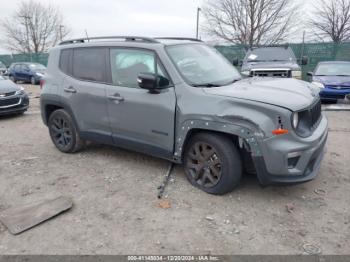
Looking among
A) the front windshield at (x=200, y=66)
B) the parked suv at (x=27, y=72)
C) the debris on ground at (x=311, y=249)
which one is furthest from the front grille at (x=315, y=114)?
the parked suv at (x=27, y=72)

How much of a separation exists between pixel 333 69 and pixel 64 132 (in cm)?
915

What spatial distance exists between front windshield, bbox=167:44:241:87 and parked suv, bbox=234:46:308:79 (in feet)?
14.4

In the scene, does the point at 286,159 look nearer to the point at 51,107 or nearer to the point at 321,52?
the point at 51,107

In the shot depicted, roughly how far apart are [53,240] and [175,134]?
1773 millimetres

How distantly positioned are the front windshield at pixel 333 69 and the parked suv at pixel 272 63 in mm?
1004

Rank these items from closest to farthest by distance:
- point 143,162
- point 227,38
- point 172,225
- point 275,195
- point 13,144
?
point 172,225 → point 275,195 → point 143,162 → point 13,144 → point 227,38

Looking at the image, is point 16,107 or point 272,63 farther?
point 272,63

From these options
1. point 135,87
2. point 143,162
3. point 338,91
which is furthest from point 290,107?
point 338,91

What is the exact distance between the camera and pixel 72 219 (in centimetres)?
351

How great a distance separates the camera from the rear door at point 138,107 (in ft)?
13.4

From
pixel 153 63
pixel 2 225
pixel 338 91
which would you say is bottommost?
pixel 2 225

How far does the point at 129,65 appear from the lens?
444 centimetres

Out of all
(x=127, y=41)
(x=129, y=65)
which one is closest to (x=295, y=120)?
(x=129, y=65)

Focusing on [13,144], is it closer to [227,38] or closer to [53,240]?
[53,240]
